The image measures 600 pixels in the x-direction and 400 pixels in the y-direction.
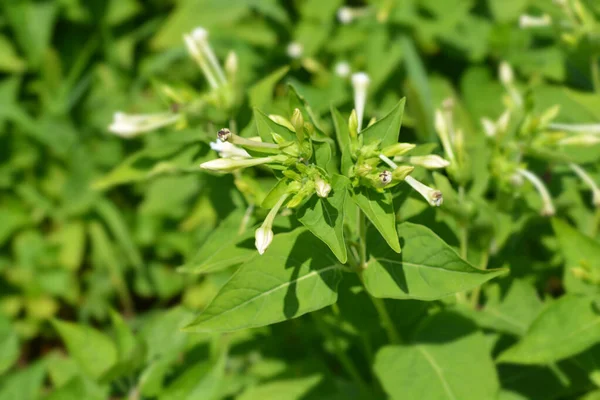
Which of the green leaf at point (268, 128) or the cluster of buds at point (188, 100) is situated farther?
the cluster of buds at point (188, 100)

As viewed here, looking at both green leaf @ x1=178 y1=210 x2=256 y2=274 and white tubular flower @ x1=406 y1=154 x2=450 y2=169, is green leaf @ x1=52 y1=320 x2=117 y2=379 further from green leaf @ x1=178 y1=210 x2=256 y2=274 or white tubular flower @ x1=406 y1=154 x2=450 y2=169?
white tubular flower @ x1=406 y1=154 x2=450 y2=169

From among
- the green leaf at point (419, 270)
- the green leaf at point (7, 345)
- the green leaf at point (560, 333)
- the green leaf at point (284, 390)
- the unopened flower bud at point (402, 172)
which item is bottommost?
the green leaf at point (284, 390)

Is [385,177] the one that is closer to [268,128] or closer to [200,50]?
[268,128]

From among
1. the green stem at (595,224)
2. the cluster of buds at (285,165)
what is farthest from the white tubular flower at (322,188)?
the green stem at (595,224)

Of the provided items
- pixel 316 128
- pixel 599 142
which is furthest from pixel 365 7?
pixel 316 128

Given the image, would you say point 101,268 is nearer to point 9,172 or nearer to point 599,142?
point 9,172

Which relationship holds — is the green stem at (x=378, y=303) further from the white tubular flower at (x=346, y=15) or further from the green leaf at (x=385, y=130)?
the white tubular flower at (x=346, y=15)

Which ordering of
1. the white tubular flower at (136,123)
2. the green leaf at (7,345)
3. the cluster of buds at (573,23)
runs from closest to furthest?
the white tubular flower at (136,123) → the cluster of buds at (573,23) → the green leaf at (7,345)
